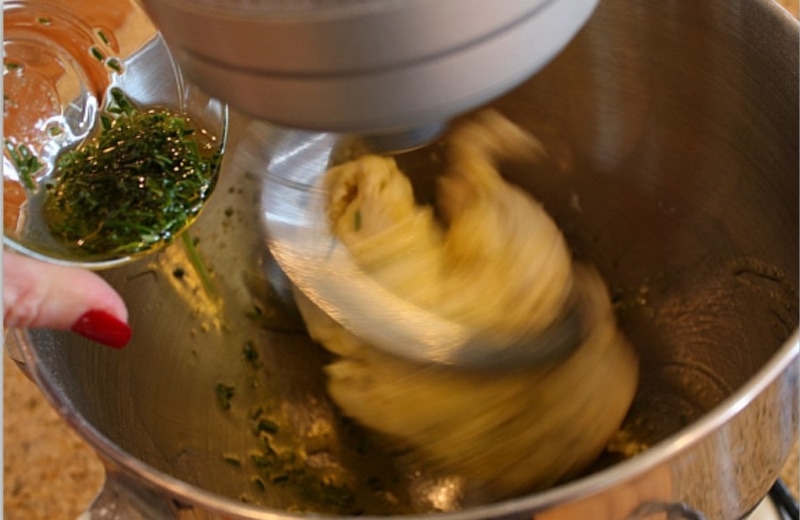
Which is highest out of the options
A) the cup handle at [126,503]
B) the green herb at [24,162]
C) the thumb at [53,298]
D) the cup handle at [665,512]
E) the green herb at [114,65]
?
the green herb at [114,65]

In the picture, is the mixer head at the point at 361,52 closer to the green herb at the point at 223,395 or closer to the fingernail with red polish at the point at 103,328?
the fingernail with red polish at the point at 103,328

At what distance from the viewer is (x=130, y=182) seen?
0.58m

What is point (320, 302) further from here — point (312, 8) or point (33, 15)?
point (312, 8)

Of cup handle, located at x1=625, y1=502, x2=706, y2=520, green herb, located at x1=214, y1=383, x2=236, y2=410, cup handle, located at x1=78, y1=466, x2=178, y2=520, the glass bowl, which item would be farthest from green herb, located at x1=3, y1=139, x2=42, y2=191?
cup handle, located at x1=625, y1=502, x2=706, y2=520

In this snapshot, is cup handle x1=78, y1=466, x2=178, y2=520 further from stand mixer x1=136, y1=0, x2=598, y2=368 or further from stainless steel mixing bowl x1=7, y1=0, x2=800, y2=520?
stand mixer x1=136, y1=0, x2=598, y2=368

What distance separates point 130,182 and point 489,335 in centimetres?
30

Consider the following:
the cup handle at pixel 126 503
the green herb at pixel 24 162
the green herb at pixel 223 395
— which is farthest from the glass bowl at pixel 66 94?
the green herb at pixel 223 395

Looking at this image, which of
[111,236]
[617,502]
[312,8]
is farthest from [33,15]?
[617,502]

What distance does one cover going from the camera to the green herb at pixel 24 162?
564 mm

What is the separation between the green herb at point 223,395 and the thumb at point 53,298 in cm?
27

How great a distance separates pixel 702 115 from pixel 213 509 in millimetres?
543

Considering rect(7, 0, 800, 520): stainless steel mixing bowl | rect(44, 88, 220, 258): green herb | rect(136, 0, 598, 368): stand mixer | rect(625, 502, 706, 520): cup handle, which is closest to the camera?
rect(136, 0, 598, 368): stand mixer

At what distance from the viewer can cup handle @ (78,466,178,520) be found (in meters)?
0.49

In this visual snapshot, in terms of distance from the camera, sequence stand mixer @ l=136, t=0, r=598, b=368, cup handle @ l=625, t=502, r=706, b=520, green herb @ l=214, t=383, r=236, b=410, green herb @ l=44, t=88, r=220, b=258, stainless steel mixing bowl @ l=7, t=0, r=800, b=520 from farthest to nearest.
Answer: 1. green herb @ l=214, t=383, r=236, b=410
2. stainless steel mixing bowl @ l=7, t=0, r=800, b=520
3. green herb @ l=44, t=88, r=220, b=258
4. cup handle @ l=625, t=502, r=706, b=520
5. stand mixer @ l=136, t=0, r=598, b=368
